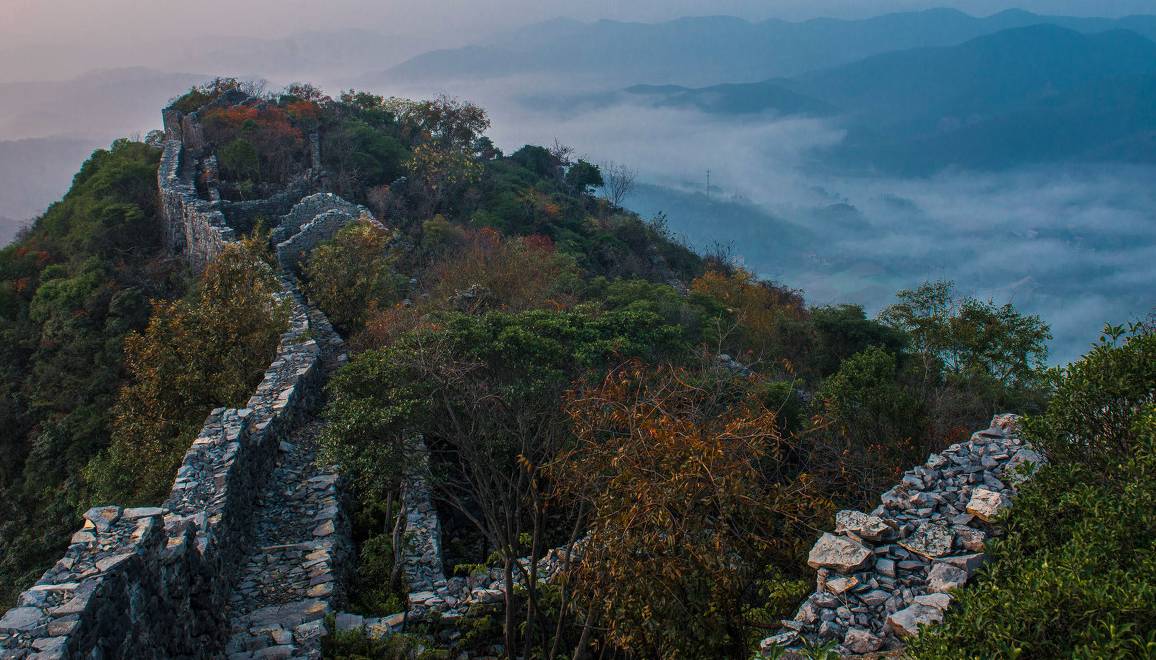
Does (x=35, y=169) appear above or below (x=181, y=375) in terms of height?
above

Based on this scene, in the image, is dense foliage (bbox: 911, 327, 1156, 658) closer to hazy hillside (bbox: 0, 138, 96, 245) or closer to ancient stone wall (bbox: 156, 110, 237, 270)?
ancient stone wall (bbox: 156, 110, 237, 270)

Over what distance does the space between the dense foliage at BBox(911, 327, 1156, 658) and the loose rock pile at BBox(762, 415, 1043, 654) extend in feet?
1.27

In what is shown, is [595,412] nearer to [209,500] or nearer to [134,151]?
[209,500]

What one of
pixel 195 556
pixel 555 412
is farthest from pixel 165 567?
pixel 555 412

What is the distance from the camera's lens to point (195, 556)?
8.72 metres

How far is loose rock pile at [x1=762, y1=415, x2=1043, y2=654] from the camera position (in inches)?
273

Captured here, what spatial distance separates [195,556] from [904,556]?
7258 millimetres

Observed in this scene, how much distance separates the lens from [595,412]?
8.75 meters

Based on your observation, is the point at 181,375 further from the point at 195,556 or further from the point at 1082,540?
the point at 1082,540

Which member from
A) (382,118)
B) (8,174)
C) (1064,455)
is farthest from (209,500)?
(8,174)

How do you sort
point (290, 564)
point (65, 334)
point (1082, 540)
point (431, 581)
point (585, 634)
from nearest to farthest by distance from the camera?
point (1082, 540)
point (585, 634)
point (290, 564)
point (431, 581)
point (65, 334)

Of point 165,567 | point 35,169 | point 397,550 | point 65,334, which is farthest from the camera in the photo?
point 35,169

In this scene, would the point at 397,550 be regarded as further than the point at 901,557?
Yes

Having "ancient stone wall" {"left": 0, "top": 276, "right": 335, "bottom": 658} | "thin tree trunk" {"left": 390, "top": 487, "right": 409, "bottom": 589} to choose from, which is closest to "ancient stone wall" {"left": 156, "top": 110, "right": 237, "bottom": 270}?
"ancient stone wall" {"left": 0, "top": 276, "right": 335, "bottom": 658}
